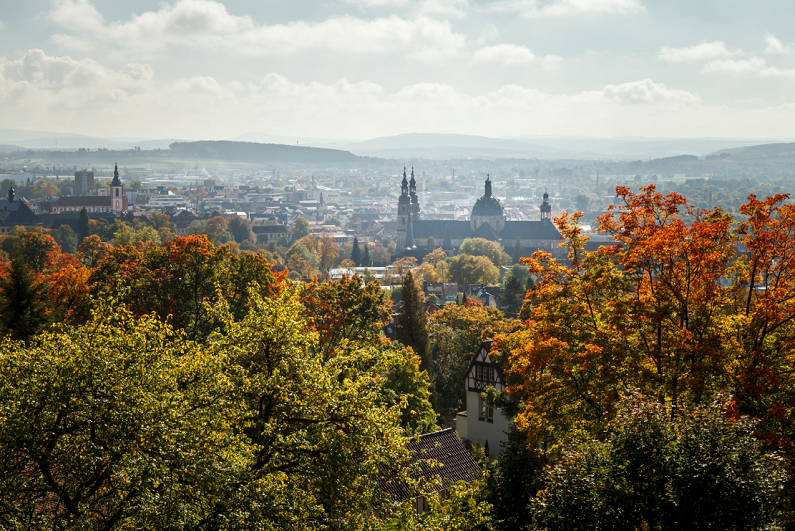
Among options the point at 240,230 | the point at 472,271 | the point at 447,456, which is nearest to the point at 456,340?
the point at 447,456

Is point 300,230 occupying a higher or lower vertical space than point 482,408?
lower

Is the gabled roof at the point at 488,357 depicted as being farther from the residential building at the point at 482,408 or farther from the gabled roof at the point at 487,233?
the gabled roof at the point at 487,233

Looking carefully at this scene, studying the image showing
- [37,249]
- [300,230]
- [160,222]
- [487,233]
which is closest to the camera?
[37,249]

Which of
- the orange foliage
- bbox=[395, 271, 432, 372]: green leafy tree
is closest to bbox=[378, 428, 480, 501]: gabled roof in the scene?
the orange foliage

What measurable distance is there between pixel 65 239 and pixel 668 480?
107 metres

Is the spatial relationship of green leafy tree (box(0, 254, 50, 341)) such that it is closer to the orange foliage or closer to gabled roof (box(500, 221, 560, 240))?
the orange foliage

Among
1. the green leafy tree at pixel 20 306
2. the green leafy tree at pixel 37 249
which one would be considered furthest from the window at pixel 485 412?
the green leafy tree at pixel 37 249

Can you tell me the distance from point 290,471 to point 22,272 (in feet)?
59.3

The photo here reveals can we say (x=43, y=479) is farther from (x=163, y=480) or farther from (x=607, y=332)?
(x=607, y=332)

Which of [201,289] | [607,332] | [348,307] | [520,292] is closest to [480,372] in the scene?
[348,307]

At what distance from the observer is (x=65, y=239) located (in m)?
108

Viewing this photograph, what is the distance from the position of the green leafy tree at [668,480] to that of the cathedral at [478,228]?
15219cm

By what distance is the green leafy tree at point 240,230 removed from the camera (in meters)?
157

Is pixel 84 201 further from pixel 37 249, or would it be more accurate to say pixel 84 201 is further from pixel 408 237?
pixel 37 249
